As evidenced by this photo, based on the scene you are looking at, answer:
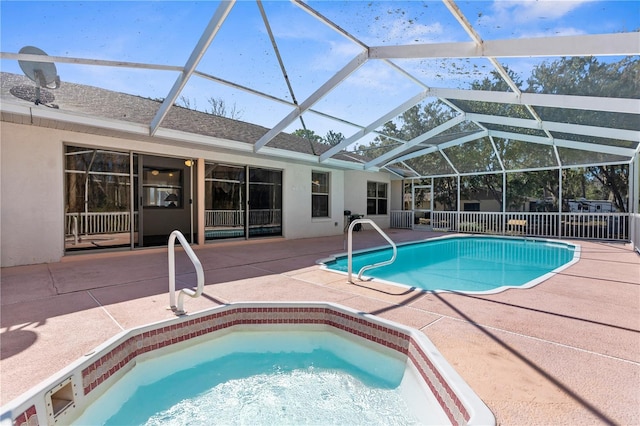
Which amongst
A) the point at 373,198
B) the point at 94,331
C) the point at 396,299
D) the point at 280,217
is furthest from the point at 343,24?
the point at 373,198

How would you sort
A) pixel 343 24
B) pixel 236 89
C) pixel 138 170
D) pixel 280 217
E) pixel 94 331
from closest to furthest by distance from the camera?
pixel 94 331 → pixel 343 24 → pixel 236 89 → pixel 138 170 → pixel 280 217

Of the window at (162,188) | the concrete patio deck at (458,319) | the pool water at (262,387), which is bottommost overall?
the pool water at (262,387)

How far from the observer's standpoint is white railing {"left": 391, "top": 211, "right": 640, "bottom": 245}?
34.0 feet

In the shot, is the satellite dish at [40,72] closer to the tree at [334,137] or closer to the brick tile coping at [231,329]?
the brick tile coping at [231,329]

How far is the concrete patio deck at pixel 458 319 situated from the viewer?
201 centimetres

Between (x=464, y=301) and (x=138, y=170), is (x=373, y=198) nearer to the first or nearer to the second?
(x=138, y=170)

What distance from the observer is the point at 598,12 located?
3.72 metres

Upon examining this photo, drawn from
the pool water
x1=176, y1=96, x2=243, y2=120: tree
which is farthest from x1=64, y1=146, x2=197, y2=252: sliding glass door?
the pool water

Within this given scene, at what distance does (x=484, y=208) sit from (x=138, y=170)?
64.1ft

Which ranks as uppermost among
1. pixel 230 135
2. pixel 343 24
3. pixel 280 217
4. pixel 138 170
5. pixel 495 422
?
pixel 343 24

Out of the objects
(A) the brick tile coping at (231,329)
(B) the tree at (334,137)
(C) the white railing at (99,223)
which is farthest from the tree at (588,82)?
(C) the white railing at (99,223)

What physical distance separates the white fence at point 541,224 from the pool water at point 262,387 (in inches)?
440

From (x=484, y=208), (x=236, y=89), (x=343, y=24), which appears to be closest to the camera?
(x=343, y=24)

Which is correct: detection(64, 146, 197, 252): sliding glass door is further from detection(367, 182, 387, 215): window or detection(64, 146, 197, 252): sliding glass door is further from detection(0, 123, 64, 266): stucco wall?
detection(367, 182, 387, 215): window
